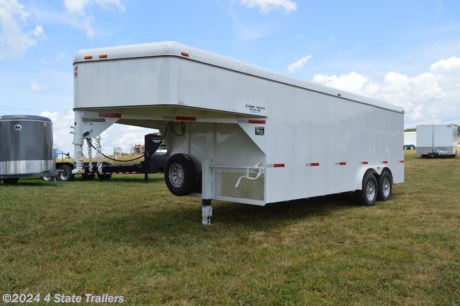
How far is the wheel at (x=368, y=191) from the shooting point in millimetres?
9188

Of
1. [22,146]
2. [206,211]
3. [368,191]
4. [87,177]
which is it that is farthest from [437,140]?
[206,211]

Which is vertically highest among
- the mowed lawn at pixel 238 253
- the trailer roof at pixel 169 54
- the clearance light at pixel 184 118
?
the trailer roof at pixel 169 54

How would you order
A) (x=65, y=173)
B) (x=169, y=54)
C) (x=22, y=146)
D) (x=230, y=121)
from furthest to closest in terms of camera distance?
(x=65, y=173) → (x=22, y=146) → (x=230, y=121) → (x=169, y=54)

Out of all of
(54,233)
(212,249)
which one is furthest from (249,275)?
(54,233)

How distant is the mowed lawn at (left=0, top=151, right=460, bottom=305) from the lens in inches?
162

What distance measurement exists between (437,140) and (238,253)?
29.4 meters

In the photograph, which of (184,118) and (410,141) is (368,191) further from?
(410,141)

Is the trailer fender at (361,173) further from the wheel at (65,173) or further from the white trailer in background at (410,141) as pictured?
the white trailer in background at (410,141)

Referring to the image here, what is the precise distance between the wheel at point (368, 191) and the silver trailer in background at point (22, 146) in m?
10.6

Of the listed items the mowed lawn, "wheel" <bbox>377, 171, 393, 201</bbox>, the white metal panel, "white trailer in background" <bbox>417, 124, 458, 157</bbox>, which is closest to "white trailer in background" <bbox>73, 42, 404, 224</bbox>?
the white metal panel

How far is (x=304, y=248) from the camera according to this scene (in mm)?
5668

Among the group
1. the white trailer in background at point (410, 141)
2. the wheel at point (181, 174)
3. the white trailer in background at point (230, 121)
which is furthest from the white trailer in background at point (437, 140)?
the wheel at point (181, 174)

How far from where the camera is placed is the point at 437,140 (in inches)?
1197

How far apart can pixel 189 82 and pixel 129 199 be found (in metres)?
6.08
